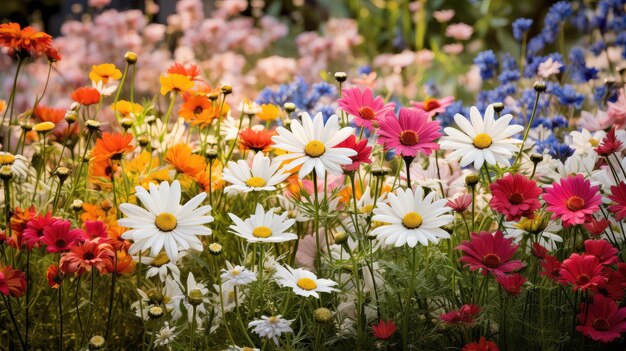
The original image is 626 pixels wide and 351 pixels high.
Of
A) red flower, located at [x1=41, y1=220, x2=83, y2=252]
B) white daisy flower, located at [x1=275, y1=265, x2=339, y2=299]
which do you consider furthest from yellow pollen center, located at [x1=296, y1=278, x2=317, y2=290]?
red flower, located at [x1=41, y1=220, x2=83, y2=252]

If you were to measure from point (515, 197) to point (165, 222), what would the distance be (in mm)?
519

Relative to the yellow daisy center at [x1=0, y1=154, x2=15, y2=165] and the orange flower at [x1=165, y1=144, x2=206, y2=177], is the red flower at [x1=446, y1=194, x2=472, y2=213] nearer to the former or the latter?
the orange flower at [x1=165, y1=144, x2=206, y2=177]

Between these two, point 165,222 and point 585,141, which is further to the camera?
point 585,141

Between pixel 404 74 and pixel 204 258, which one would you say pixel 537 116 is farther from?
pixel 404 74

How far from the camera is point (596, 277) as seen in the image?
115cm

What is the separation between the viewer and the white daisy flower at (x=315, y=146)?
1218 millimetres

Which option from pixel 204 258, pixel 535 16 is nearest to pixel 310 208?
pixel 204 258

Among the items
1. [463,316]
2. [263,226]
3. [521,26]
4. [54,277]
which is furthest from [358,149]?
[521,26]

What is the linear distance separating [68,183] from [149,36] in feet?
6.08

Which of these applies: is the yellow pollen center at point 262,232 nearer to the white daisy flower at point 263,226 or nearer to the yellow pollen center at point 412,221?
the white daisy flower at point 263,226

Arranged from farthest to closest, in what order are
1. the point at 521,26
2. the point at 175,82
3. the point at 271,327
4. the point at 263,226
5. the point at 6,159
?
the point at 521,26, the point at 175,82, the point at 6,159, the point at 263,226, the point at 271,327

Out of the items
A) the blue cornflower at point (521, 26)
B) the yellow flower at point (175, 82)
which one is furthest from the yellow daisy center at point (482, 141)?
the blue cornflower at point (521, 26)

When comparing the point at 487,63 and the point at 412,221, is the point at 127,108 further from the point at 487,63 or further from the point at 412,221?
the point at 487,63

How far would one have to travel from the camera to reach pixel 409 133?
4.17ft
